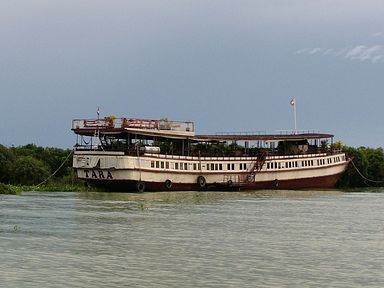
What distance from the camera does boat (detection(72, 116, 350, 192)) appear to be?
56.7 meters

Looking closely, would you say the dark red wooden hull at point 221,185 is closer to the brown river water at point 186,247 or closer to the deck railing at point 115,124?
the deck railing at point 115,124

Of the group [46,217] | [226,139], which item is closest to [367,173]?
[226,139]

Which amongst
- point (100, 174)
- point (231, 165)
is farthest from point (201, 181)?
point (100, 174)

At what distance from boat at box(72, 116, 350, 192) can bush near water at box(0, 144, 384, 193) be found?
178 inches

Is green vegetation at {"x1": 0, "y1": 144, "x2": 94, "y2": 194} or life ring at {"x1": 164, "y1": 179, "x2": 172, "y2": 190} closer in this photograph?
life ring at {"x1": 164, "y1": 179, "x2": 172, "y2": 190}

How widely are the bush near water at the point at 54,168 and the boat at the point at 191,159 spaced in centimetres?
453

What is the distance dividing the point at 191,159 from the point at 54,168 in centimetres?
2438

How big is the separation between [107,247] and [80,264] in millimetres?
3406

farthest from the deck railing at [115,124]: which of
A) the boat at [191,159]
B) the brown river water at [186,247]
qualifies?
the brown river water at [186,247]

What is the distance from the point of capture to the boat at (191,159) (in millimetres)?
56688

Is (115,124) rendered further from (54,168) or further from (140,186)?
(54,168)

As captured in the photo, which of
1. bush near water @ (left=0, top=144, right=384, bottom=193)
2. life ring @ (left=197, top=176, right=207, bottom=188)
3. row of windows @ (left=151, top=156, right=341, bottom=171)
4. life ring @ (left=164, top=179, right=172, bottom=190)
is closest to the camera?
life ring @ (left=164, top=179, right=172, bottom=190)

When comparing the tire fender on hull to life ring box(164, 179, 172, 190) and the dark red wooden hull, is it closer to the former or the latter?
the dark red wooden hull

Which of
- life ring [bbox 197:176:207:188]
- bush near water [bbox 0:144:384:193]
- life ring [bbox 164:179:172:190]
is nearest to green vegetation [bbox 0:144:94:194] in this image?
bush near water [bbox 0:144:384:193]
